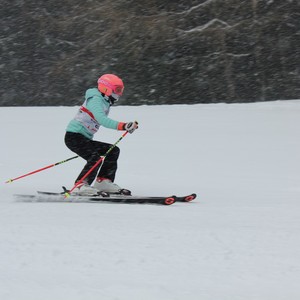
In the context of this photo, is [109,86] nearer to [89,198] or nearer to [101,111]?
[101,111]

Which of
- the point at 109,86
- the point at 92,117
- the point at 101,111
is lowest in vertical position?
the point at 92,117

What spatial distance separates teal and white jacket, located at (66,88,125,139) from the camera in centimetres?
774

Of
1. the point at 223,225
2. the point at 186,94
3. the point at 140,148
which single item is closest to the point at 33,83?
the point at 186,94

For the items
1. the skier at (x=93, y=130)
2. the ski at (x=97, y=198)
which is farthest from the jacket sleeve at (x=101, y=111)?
the ski at (x=97, y=198)

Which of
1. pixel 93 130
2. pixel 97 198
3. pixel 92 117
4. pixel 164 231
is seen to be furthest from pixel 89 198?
pixel 164 231

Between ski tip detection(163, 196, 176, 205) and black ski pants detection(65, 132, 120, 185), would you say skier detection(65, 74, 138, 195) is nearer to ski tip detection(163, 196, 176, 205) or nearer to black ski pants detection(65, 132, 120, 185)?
black ski pants detection(65, 132, 120, 185)

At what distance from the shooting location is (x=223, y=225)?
6.16 m

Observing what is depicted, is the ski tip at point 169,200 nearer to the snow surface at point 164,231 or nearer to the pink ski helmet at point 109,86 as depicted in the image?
the snow surface at point 164,231

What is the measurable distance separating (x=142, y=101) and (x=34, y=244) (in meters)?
20.5

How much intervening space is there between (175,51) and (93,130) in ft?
58.2

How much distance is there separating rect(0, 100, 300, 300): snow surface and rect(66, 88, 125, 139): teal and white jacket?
916 mm

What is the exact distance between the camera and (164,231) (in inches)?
226

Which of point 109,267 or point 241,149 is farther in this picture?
point 241,149

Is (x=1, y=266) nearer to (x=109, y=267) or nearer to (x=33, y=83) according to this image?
(x=109, y=267)
